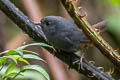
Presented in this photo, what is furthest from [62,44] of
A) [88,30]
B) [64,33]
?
[88,30]

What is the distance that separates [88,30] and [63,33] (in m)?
0.99

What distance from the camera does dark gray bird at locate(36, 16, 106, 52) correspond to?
7.73ft

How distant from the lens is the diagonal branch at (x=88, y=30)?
4.35 ft

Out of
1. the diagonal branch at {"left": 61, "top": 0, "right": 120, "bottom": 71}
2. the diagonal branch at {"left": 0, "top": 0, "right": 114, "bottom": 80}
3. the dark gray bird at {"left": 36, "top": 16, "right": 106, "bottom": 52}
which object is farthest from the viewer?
the dark gray bird at {"left": 36, "top": 16, "right": 106, "bottom": 52}

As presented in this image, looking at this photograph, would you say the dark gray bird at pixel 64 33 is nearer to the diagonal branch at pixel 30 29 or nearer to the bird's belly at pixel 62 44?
the bird's belly at pixel 62 44

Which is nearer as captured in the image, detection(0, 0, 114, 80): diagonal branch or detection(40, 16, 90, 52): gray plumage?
detection(0, 0, 114, 80): diagonal branch

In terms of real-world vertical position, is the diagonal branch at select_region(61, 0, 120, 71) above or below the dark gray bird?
below

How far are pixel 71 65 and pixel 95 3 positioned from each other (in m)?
2.63

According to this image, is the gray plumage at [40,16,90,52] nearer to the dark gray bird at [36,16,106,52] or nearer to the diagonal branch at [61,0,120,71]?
the dark gray bird at [36,16,106,52]

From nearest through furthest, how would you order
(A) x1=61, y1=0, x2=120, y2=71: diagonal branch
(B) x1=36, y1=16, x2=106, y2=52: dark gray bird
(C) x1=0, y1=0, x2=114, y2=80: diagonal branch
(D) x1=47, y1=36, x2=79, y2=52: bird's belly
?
(A) x1=61, y1=0, x2=120, y2=71: diagonal branch → (C) x1=0, y1=0, x2=114, y2=80: diagonal branch → (D) x1=47, y1=36, x2=79, y2=52: bird's belly → (B) x1=36, y1=16, x2=106, y2=52: dark gray bird

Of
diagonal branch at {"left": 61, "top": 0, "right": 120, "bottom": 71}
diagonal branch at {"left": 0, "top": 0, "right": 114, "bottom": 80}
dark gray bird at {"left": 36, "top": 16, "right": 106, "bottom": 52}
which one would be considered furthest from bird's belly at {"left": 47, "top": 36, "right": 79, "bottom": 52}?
diagonal branch at {"left": 61, "top": 0, "right": 120, "bottom": 71}

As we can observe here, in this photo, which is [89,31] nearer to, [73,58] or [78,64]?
[78,64]

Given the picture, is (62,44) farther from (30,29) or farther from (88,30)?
(88,30)

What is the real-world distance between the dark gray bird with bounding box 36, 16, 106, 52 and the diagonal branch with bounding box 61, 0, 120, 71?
735 mm
